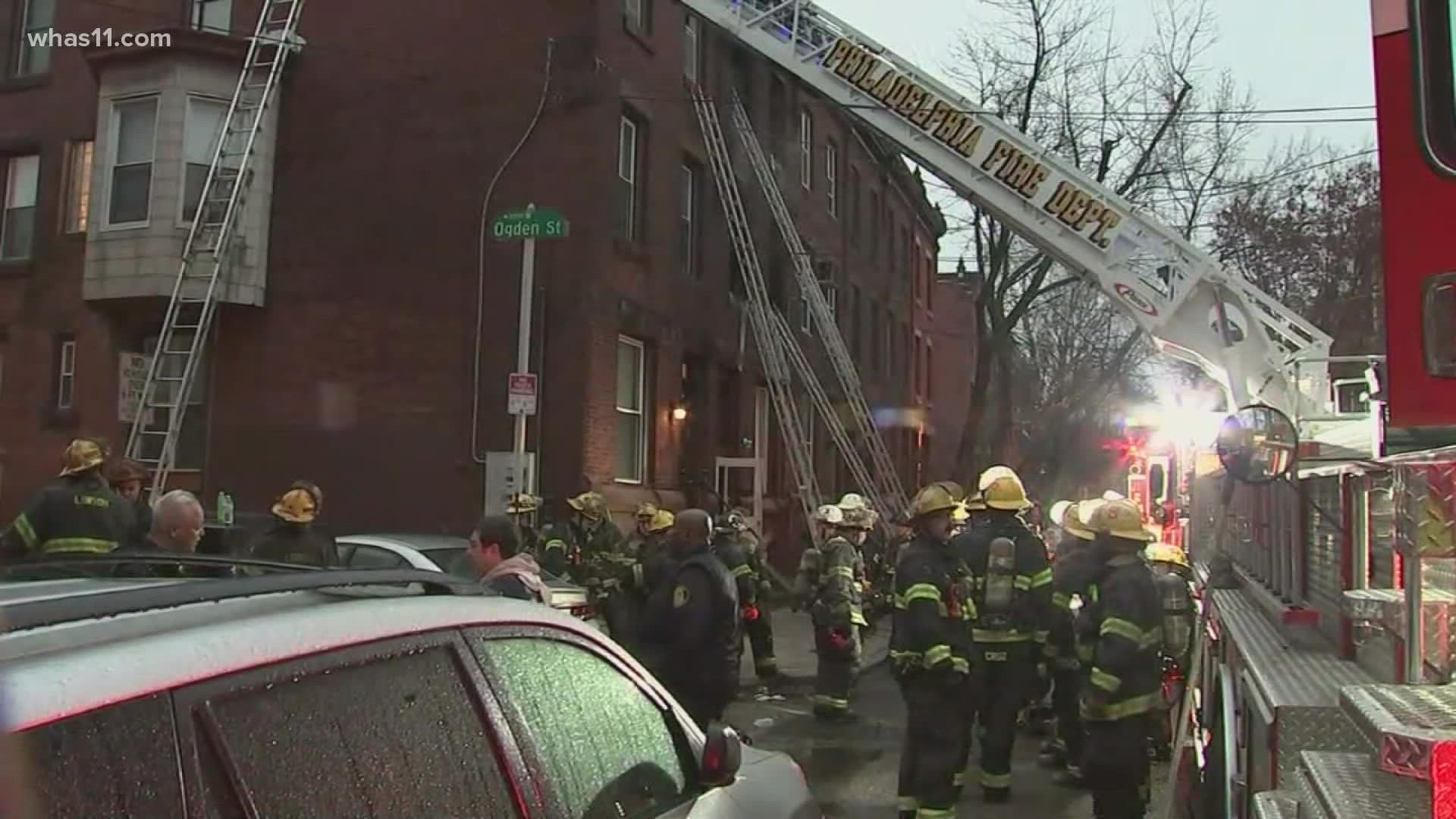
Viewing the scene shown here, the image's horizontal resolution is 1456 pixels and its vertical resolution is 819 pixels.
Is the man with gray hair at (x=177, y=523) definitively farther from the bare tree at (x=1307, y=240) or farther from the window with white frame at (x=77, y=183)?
the bare tree at (x=1307, y=240)

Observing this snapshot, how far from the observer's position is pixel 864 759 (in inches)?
340

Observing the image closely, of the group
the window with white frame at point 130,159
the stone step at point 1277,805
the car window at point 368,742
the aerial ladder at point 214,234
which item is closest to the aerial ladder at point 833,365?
the aerial ladder at point 214,234

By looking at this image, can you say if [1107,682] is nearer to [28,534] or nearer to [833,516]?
[28,534]

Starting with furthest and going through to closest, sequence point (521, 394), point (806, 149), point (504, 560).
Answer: point (806, 149) < point (521, 394) < point (504, 560)

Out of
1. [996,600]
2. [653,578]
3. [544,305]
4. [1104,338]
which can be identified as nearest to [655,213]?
[544,305]

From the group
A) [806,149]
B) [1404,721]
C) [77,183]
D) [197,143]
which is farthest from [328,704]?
[806,149]

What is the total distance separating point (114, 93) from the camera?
627 inches

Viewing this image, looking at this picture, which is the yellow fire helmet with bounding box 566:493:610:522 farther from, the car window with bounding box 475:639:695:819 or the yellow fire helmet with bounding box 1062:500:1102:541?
the car window with bounding box 475:639:695:819

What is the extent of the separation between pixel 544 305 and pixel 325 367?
283cm

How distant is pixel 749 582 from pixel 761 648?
1196 mm

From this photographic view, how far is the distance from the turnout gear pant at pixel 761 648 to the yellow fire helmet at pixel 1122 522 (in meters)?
5.84

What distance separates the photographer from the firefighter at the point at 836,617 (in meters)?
9.96

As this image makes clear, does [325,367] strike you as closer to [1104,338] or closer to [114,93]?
[114,93]

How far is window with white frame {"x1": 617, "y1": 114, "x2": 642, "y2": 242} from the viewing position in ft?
52.3
